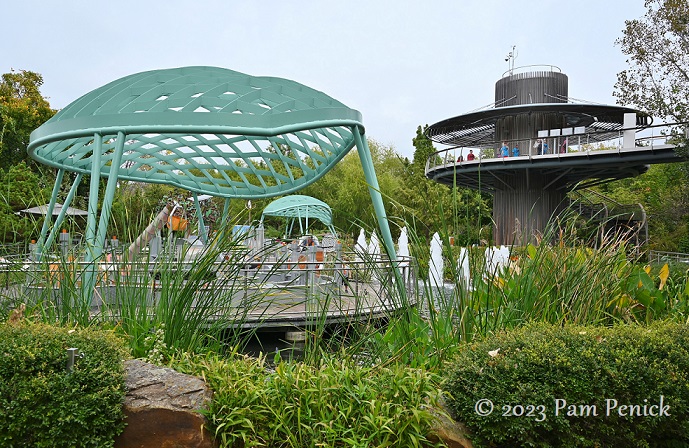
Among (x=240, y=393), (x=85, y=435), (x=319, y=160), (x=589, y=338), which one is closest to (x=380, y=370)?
(x=240, y=393)

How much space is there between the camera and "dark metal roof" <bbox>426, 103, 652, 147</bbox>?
1038 inches

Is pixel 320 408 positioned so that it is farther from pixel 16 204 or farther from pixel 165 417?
pixel 16 204

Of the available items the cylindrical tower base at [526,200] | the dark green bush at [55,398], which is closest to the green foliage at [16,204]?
the dark green bush at [55,398]

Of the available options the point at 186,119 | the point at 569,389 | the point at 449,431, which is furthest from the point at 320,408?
the point at 186,119

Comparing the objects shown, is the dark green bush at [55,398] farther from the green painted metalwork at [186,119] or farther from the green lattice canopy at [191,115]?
the green lattice canopy at [191,115]

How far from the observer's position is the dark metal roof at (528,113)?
86.5ft

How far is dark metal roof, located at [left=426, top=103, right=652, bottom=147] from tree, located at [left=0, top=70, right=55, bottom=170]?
20086 mm

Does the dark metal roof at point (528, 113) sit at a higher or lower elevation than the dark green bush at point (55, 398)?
higher

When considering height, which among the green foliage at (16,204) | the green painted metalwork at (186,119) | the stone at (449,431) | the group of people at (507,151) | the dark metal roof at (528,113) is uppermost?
the dark metal roof at (528,113)

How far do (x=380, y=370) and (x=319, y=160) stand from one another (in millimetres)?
10229

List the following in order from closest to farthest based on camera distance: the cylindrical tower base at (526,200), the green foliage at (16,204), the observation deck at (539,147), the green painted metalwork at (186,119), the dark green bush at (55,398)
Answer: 1. the dark green bush at (55,398)
2. the green foliage at (16,204)
3. the green painted metalwork at (186,119)
4. the observation deck at (539,147)
5. the cylindrical tower base at (526,200)

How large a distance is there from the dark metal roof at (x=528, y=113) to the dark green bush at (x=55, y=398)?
24135 millimetres

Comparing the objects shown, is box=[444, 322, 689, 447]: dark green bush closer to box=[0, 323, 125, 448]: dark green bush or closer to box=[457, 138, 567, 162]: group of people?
box=[0, 323, 125, 448]: dark green bush

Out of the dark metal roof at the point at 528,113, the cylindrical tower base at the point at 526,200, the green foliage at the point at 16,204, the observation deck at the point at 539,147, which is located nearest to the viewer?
the green foliage at the point at 16,204
